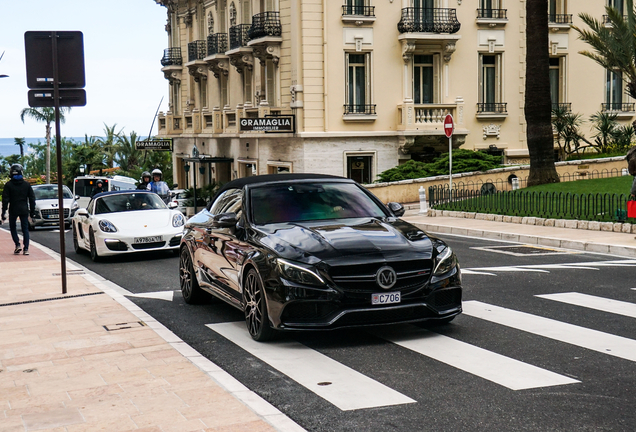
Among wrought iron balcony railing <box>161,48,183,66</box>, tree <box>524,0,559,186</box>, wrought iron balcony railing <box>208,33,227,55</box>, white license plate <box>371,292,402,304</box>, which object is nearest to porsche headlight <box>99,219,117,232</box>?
white license plate <box>371,292,402,304</box>

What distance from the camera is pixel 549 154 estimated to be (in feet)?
85.7

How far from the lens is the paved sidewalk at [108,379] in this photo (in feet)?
18.1

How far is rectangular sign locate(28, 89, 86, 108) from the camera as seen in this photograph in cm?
1124

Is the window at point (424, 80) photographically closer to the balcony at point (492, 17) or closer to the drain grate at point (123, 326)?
the balcony at point (492, 17)

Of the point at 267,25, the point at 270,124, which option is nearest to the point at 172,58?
the point at 267,25

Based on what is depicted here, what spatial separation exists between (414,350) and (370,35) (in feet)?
94.4

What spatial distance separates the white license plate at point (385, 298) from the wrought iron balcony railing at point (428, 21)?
1133 inches

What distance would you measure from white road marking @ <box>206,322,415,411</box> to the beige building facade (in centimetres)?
2559

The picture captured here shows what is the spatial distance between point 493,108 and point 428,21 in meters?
5.02

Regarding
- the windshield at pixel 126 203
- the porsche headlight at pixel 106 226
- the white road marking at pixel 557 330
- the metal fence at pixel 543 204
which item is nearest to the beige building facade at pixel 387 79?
the metal fence at pixel 543 204

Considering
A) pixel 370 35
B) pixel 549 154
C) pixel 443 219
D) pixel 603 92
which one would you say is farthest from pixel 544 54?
pixel 603 92

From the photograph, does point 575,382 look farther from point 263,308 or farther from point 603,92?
point 603,92

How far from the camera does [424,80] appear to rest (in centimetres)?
3641

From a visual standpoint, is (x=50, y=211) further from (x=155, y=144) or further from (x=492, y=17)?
(x=492, y=17)
